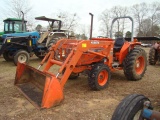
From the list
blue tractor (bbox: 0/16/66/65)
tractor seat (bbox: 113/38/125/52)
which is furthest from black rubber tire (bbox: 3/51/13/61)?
tractor seat (bbox: 113/38/125/52)

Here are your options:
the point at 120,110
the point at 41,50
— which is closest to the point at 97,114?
the point at 120,110

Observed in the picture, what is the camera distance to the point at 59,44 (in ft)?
17.8

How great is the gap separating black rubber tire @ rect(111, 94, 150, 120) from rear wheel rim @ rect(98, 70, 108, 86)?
8.89 ft

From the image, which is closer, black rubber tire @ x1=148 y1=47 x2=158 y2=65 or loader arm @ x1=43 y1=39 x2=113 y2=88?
loader arm @ x1=43 y1=39 x2=113 y2=88

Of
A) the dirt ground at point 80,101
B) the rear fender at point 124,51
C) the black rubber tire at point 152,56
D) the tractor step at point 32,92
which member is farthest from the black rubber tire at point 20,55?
the black rubber tire at point 152,56

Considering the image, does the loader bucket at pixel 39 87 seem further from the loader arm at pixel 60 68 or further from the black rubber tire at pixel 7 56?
the black rubber tire at pixel 7 56

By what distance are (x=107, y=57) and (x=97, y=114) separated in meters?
2.12

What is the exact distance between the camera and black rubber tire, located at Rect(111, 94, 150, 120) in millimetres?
2178

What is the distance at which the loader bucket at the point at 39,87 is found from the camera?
12.5ft

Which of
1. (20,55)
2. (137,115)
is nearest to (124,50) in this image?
(137,115)

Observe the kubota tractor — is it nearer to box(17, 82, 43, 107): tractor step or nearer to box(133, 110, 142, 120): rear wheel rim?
box(17, 82, 43, 107): tractor step

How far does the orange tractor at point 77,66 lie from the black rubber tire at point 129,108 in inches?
73.1

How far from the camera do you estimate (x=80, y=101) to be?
4.33 metres

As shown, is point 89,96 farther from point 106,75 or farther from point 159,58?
point 159,58
